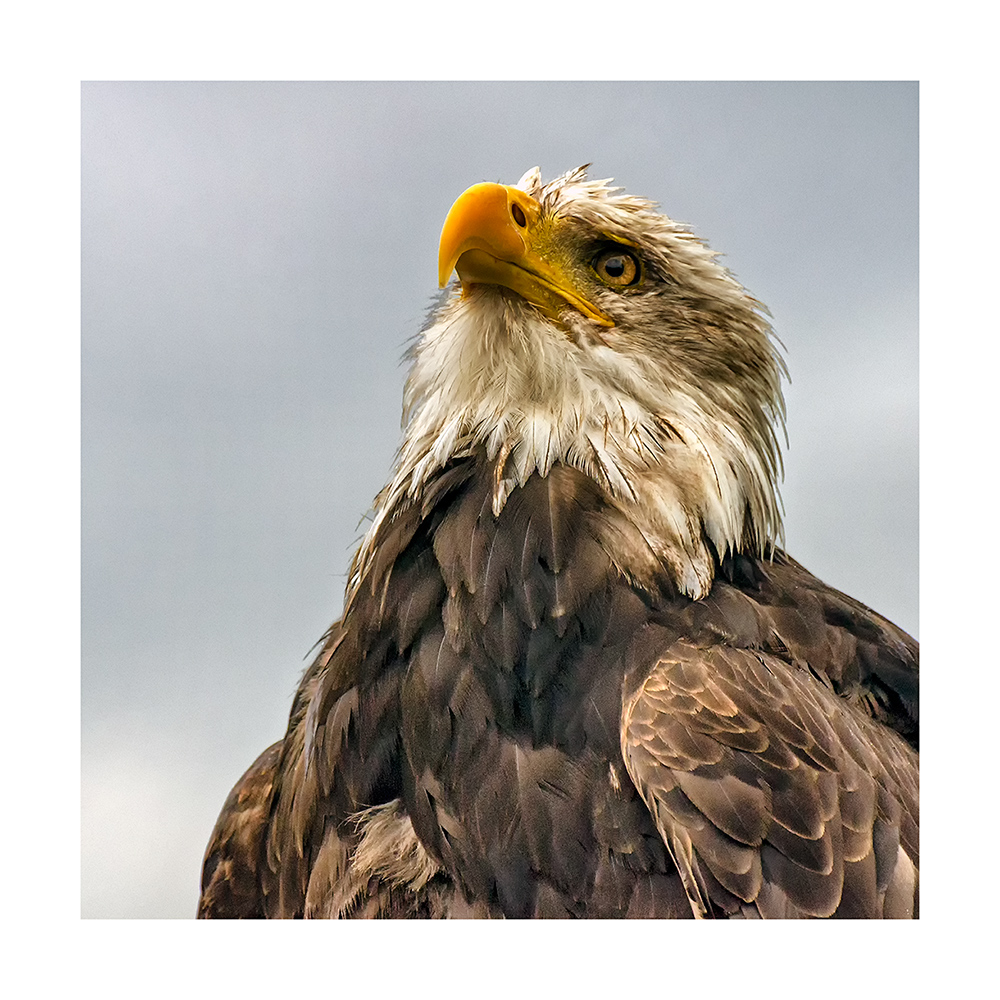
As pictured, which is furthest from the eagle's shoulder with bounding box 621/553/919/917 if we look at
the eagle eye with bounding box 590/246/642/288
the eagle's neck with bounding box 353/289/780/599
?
the eagle eye with bounding box 590/246/642/288

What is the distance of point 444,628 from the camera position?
6.70ft

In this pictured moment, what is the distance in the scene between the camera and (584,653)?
6.55 feet

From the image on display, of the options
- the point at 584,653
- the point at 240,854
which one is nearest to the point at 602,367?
the point at 584,653

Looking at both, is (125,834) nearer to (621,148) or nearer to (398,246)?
(398,246)

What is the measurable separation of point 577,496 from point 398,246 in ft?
3.04

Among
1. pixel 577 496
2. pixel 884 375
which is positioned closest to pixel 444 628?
pixel 577 496

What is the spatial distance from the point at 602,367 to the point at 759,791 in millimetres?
893

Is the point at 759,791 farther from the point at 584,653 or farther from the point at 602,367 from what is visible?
the point at 602,367

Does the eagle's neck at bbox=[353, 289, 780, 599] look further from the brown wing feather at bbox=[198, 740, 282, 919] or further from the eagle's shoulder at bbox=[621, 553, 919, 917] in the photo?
the brown wing feather at bbox=[198, 740, 282, 919]

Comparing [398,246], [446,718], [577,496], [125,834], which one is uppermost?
[398,246]

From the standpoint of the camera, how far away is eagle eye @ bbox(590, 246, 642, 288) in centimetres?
224
